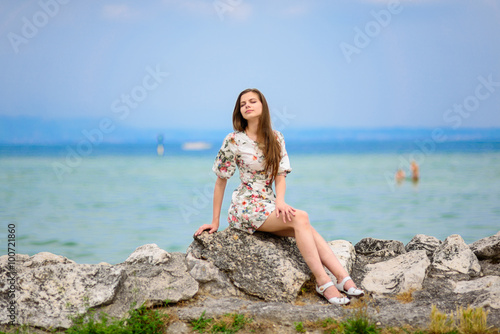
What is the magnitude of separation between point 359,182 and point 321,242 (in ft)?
65.0

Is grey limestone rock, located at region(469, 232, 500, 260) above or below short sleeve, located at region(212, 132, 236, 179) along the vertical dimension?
below

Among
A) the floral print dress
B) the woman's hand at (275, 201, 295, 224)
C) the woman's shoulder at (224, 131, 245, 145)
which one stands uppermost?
the woman's shoulder at (224, 131, 245, 145)

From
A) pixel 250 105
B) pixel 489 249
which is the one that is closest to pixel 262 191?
pixel 250 105

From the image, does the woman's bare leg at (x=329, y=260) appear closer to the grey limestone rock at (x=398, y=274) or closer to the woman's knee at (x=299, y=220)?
the woman's knee at (x=299, y=220)

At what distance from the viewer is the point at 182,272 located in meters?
4.83

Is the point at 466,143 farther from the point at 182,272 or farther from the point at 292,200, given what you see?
the point at 182,272

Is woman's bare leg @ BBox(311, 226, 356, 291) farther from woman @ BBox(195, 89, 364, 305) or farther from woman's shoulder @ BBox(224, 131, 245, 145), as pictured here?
woman's shoulder @ BBox(224, 131, 245, 145)

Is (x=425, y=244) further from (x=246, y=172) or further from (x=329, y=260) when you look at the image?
(x=246, y=172)

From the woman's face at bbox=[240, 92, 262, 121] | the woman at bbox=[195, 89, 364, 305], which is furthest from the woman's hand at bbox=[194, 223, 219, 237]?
the woman's face at bbox=[240, 92, 262, 121]

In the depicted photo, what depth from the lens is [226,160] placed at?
16.3 ft

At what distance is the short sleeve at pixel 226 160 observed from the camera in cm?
494

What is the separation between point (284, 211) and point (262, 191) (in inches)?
17.5

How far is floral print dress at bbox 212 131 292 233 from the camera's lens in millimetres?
4875

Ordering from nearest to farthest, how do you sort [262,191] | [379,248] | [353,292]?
1. [353,292]
2. [262,191]
3. [379,248]
